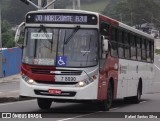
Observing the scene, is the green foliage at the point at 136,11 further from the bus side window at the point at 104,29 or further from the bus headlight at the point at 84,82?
the bus headlight at the point at 84,82

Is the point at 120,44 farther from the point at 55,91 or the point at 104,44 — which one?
the point at 55,91

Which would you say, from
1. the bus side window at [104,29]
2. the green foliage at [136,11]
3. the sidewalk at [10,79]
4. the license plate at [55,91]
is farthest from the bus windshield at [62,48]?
the green foliage at [136,11]

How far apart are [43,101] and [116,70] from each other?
9.12ft

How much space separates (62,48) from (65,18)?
0.96 meters

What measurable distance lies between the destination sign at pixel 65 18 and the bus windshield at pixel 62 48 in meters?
0.24

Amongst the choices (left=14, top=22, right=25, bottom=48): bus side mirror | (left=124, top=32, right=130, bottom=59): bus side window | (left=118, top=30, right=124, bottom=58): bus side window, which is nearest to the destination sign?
(left=14, top=22, right=25, bottom=48): bus side mirror

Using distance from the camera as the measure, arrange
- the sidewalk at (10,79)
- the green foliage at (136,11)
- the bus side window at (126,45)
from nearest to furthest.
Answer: the bus side window at (126,45) < the sidewalk at (10,79) < the green foliage at (136,11)

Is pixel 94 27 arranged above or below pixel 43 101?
above

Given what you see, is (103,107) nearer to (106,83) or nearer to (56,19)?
(106,83)

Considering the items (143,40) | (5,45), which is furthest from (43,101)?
(5,45)

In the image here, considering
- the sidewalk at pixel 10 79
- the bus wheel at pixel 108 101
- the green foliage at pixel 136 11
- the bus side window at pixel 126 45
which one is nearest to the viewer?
the bus wheel at pixel 108 101

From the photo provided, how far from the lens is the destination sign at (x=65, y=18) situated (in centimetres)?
1684

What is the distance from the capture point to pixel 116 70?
19.3m

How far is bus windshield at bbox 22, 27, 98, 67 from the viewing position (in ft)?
54.2
